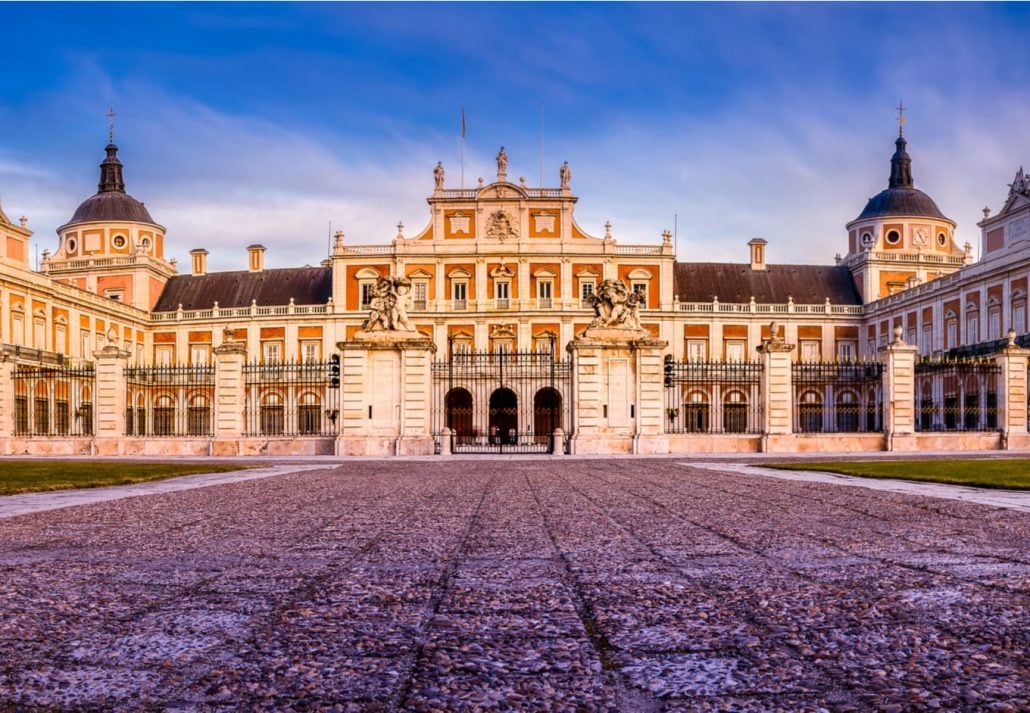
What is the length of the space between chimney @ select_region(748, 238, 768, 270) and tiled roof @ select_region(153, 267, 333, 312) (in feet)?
89.2

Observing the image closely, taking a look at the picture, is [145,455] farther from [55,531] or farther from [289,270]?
[289,270]

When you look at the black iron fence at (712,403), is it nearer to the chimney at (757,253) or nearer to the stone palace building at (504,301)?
the stone palace building at (504,301)


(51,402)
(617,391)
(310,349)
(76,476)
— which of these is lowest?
(76,476)

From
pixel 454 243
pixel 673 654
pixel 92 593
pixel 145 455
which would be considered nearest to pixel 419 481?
pixel 92 593

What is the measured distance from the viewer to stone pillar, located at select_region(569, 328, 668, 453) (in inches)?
1056

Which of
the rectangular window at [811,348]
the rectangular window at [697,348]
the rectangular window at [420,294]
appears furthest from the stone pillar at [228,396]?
the rectangular window at [811,348]

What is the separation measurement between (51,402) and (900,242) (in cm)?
5097

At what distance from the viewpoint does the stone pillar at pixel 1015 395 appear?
2916cm

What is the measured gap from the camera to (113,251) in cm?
6700

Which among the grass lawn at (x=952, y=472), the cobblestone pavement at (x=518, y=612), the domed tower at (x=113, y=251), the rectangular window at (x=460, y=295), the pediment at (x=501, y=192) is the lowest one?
the grass lawn at (x=952, y=472)

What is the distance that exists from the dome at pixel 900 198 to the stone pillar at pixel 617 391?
147ft

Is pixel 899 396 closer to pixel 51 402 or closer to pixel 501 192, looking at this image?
pixel 51 402

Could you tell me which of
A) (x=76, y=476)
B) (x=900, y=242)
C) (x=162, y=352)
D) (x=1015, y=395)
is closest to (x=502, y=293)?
(x=162, y=352)

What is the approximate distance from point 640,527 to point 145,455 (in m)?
22.5
